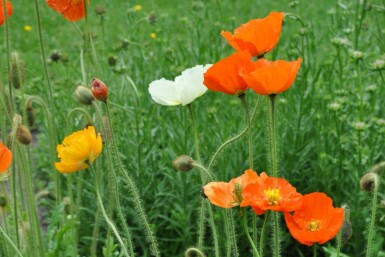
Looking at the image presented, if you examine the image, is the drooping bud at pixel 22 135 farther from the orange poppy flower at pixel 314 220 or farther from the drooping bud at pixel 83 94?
the orange poppy flower at pixel 314 220

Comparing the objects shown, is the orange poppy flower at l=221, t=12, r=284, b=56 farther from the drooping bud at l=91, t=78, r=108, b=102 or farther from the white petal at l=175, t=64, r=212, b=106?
the drooping bud at l=91, t=78, r=108, b=102

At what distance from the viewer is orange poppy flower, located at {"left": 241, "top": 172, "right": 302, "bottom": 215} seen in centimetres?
146

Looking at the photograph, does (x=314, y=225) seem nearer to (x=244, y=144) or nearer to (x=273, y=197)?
(x=273, y=197)

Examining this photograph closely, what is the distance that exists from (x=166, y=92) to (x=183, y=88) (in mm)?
82

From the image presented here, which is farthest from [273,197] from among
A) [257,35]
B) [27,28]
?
[27,28]

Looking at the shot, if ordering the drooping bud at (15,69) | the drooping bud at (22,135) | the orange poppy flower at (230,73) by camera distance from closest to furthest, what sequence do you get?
the orange poppy flower at (230,73)
the drooping bud at (22,135)
the drooping bud at (15,69)

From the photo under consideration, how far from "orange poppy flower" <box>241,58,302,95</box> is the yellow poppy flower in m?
0.41

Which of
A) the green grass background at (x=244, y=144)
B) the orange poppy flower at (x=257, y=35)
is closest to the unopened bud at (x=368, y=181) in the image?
the orange poppy flower at (x=257, y=35)

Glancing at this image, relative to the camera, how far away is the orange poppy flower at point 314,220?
4.93ft

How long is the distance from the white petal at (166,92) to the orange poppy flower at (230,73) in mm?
265

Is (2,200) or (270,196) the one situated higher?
(270,196)

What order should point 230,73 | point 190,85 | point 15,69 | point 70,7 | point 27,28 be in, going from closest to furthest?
point 230,73 < point 190,85 < point 70,7 < point 15,69 < point 27,28

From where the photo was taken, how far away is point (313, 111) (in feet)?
10.8

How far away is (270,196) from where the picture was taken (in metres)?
1.51
